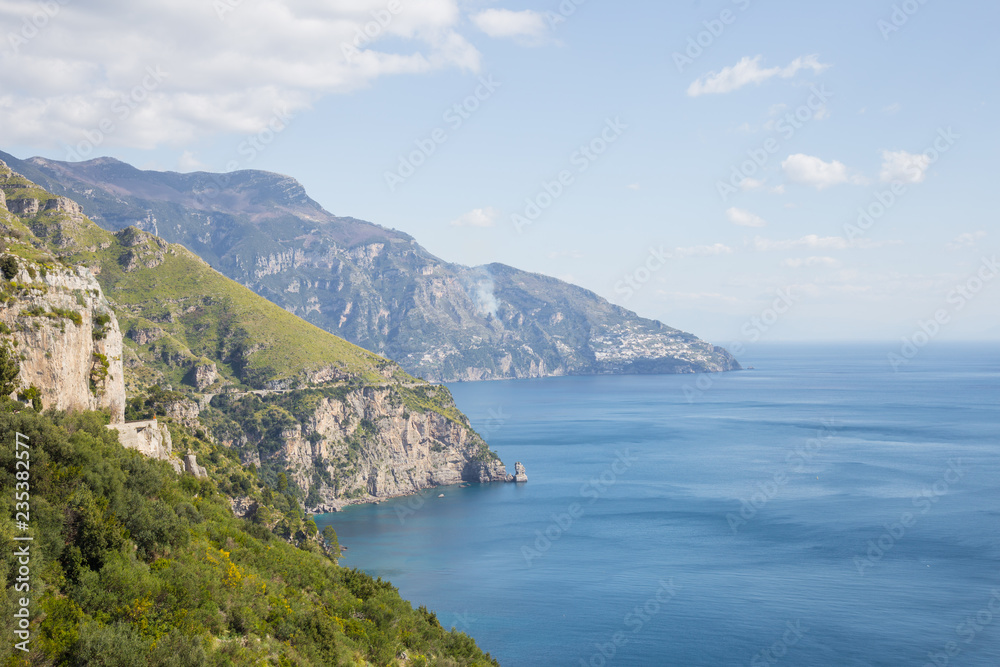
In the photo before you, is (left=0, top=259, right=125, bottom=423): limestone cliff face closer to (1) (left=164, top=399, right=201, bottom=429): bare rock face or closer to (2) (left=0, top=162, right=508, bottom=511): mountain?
(1) (left=164, top=399, right=201, bottom=429): bare rock face

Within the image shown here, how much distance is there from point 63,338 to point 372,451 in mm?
100735

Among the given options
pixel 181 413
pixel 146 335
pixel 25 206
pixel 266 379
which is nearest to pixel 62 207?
pixel 25 206

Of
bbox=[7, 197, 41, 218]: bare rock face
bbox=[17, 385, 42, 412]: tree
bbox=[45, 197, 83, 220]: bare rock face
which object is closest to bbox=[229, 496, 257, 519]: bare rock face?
bbox=[17, 385, 42, 412]: tree

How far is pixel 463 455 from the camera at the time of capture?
139 meters

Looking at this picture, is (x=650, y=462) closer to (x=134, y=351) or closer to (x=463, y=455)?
(x=463, y=455)

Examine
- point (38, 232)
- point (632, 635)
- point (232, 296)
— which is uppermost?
point (38, 232)

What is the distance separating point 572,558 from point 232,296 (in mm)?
85813

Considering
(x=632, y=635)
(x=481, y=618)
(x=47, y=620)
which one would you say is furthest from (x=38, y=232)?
(x=47, y=620)

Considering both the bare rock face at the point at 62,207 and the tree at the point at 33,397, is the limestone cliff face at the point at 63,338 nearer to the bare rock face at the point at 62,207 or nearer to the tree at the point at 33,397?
the tree at the point at 33,397

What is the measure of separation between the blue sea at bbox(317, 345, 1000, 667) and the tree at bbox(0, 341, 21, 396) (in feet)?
147

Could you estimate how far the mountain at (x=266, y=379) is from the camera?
11525 cm

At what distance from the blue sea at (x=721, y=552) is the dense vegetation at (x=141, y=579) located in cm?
3558

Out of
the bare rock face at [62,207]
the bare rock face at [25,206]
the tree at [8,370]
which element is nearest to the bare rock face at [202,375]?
the bare rock face at [25,206]

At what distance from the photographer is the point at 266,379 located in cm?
12525
